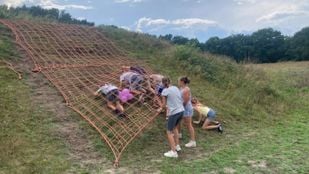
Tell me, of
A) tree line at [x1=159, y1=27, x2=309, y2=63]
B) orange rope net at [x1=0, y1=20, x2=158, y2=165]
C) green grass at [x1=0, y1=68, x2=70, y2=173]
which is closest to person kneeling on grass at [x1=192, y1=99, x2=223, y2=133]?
orange rope net at [x1=0, y1=20, x2=158, y2=165]

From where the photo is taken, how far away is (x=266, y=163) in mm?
6195

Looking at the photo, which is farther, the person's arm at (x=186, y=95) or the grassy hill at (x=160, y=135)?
the person's arm at (x=186, y=95)

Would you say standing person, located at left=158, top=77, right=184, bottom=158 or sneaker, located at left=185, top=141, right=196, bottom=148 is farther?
sneaker, located at left=185, top=141, right=196, bottom=148

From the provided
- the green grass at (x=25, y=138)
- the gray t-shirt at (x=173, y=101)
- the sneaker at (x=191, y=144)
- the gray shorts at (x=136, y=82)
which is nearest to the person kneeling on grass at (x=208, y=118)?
the sneaker at (x=191, y=144)

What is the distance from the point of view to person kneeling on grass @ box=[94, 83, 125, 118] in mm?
7738

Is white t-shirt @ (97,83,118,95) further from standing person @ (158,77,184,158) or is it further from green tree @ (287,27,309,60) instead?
green tree @ (287,27,309,60)

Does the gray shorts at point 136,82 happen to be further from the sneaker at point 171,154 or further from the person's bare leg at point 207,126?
the sneaker at point 171,154

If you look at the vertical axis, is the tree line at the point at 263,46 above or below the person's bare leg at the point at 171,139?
above

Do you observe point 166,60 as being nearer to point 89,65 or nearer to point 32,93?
point 89,65

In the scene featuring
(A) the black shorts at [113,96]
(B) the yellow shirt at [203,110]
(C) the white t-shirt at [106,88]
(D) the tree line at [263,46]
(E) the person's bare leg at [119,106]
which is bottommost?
(B) the yellow shirt at [203,110]

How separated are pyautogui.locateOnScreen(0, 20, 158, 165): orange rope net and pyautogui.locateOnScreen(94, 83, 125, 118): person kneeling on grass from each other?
0.12 m

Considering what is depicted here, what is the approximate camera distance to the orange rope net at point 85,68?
7.28 meters

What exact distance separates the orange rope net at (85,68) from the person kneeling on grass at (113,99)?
0.12 m

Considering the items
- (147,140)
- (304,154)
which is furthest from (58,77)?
(304,154)
